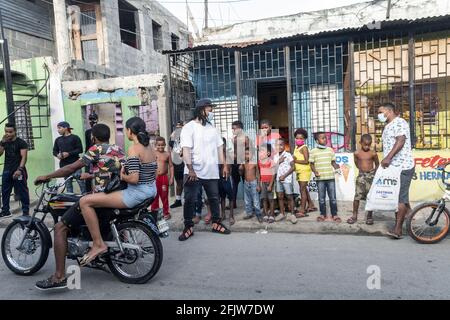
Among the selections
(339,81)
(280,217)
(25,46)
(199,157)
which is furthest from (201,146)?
(25,46)

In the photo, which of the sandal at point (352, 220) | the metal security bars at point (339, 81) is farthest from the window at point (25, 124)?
the sandal at point (352, 220)

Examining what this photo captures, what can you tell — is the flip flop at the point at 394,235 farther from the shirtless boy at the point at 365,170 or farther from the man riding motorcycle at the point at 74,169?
the man riding motorcycle at the point at 74,169

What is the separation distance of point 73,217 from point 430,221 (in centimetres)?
415

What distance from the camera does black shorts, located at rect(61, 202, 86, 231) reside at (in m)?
3.64

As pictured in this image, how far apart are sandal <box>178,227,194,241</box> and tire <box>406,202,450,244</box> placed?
2.86 meters

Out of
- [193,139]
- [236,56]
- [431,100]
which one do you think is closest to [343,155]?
[431,100]

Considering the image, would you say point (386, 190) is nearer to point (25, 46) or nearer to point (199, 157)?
point (199, 157)

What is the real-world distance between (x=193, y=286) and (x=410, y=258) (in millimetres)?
2432

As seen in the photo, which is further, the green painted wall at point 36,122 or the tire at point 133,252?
the green painted wall at point 36,122

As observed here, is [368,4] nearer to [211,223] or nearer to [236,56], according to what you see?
[236,56]

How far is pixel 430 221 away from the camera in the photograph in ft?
15.6

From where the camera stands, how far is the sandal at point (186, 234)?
534cm

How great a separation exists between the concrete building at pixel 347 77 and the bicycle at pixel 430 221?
93.9 inches

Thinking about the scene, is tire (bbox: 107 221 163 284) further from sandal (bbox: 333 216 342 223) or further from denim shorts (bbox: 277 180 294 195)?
sandal (bbox: 333 216 342 223)
